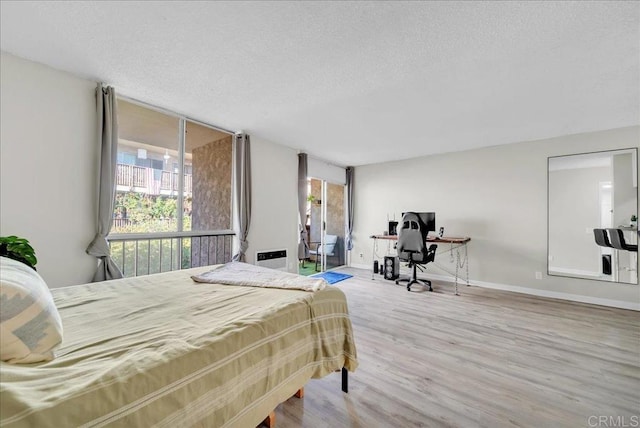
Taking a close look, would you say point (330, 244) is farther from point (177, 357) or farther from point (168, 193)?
point (177, 357)

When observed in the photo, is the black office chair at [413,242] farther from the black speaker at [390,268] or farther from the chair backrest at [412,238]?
the black speaker at [390,268]

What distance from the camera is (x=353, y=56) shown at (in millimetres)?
1973

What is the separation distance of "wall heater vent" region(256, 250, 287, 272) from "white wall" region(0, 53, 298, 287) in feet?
6.47

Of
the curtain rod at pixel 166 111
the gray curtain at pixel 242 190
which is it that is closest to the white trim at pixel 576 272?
the gray curtain at pixel 242 190

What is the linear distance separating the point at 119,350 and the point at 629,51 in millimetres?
3622

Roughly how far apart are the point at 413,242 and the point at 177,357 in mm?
3766

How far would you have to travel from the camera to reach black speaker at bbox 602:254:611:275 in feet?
11.6

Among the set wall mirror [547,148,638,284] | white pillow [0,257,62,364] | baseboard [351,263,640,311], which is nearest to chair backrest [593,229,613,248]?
wall mirror [547,148,638,284]

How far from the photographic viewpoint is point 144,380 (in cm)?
77

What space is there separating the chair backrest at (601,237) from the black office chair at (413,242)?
85.0 inches

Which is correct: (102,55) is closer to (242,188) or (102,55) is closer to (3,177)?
(3,177)

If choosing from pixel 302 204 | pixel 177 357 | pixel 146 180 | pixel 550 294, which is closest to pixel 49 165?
pixel 146 180

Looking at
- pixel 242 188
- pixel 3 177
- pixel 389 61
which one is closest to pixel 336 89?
pixel 389 61

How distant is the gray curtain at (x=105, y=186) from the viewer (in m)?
2.36
